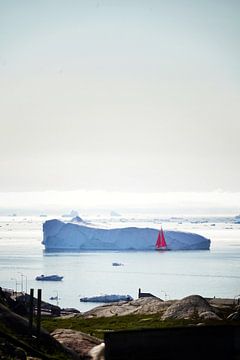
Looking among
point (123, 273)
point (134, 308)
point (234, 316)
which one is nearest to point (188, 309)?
point (234, 316)

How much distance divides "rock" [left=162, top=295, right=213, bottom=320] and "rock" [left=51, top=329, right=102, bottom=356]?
14.1 metres

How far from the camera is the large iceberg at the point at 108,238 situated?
15025cm

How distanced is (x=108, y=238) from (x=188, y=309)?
113 metres

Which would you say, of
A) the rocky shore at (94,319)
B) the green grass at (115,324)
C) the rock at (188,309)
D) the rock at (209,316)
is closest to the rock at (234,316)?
the rocky shore at (94,319)

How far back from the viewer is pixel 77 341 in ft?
93.2

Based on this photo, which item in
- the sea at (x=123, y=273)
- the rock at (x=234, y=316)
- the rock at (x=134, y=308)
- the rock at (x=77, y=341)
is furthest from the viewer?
the sea at (x=123, y=273)

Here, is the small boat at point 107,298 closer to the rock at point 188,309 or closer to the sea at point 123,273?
the sea at point 123,273

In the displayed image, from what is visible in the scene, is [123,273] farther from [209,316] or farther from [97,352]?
[97,352]

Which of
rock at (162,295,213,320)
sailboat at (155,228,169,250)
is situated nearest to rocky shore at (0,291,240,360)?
rock at (162,295,213,320)

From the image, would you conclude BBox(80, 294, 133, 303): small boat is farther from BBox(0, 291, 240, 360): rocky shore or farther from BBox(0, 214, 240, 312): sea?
BBox(0, 291, 240, 360): rocky shore

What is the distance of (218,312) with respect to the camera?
141 ft

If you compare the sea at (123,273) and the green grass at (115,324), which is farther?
the sea at (123,273)

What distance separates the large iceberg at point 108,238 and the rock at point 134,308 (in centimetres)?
9440

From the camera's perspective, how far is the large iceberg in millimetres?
150250
